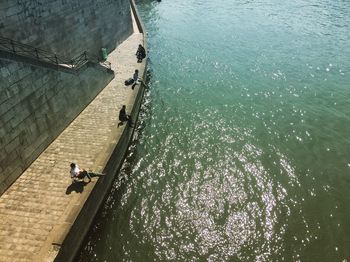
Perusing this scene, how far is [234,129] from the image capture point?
23.5 m

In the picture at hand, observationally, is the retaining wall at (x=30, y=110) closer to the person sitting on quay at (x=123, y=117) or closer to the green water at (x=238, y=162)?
the person sitting on quay at (x=123, y=117)

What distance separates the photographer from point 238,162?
20156mm

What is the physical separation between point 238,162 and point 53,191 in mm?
10357

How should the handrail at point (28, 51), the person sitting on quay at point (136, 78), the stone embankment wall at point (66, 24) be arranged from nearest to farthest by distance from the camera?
the handrail at point (28, 51)
the stone embankment wall at point (66, 24)
the person sitting on quay at point (136, 78)

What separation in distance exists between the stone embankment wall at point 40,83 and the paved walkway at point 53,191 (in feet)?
2.02

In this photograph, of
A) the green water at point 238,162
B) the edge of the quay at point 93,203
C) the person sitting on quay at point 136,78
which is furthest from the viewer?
the person sitting on quay at point 136,78

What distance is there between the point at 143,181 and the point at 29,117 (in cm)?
684

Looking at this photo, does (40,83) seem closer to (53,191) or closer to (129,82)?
(53,191)

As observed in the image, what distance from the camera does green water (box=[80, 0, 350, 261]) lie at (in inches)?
605

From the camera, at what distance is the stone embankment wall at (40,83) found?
16.0 meters

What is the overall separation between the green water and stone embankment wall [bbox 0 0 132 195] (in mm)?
4618

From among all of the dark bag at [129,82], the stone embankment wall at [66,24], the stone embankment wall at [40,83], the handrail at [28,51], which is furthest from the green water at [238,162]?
the handrail at [28,51]

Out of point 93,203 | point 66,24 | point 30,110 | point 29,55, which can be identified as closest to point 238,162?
point 93,203

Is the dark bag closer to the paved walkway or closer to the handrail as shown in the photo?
the paved walkway
